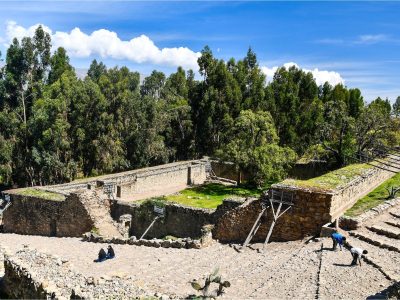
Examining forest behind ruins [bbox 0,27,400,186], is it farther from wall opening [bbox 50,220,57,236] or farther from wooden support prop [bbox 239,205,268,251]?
wooden support prop [bbox 239,205,268,251]

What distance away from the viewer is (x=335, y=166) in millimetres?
39156

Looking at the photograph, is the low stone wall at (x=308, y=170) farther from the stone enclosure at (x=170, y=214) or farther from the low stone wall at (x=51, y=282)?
the low stone wall at (x=51, y=282)

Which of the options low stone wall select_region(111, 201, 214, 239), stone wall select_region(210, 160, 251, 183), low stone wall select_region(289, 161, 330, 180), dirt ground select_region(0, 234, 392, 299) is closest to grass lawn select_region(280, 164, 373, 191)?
dirt ground select_region(0, 234, 392, 299)

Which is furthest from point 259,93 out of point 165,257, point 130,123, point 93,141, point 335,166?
point 165,257

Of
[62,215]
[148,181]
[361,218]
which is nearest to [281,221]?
[361,218]

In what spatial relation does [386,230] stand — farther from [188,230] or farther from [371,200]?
[188,230]

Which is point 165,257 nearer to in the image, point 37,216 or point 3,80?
point 37,216

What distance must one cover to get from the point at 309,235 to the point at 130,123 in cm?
2655

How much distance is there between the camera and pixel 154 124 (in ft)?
136

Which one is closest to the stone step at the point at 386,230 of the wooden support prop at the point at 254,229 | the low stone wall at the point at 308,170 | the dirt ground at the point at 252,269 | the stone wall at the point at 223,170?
the dirt ground at the point at 252,269

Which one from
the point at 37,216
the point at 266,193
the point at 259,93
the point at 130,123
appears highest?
the point at 259,93

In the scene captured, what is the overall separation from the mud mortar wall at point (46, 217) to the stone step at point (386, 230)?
1350 centimetres

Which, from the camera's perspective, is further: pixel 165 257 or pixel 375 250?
pixel 165 257

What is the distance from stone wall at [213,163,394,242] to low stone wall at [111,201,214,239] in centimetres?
253
